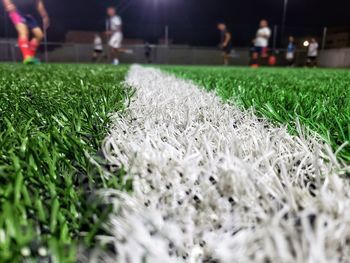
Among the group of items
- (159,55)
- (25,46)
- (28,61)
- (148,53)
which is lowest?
(159,55)

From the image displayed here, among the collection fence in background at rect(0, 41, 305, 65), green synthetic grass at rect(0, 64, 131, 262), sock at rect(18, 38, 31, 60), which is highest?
green synthetic grass at rect(0, 64, 131, 262)

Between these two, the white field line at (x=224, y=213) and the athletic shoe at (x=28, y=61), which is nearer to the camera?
the white field line at (x=224, y=213)

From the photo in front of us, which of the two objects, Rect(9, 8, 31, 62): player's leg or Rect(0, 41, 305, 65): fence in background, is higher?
Rect(9, 8, 31, 62): player's leg

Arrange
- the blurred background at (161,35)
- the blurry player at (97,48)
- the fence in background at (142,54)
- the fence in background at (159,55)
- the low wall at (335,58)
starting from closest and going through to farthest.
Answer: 1. the blurry player at (97,48)
2. the fence in background at (159,55)
3. the low wall at (335,58)
4. the fence in background at (142,54)
5. the blurred background at (161,35)

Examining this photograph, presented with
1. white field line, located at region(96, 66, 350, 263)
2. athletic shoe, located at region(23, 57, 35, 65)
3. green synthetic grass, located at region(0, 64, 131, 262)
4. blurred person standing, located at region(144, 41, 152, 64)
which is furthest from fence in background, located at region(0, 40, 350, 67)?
white field line, located at region(96, 66, 350, 263)

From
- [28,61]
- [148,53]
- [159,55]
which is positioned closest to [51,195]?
[28,61]

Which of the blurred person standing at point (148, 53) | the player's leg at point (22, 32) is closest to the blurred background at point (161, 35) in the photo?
the blurred person standing at point (148, 53)

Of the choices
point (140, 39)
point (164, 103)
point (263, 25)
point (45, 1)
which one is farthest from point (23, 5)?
point (164, 103)

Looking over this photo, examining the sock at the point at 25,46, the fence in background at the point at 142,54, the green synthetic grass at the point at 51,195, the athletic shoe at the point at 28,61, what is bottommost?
the fence in background at the point at 142,54

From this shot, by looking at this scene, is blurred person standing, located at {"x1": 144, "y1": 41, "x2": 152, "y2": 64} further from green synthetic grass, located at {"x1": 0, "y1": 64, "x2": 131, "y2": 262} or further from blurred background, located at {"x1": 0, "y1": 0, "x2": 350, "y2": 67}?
green synthetic grass, located at {"x1": 0, "y1": 64, "x2": 131, "y2": 262}

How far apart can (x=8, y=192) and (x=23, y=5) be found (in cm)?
3167

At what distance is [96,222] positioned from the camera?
591 mm

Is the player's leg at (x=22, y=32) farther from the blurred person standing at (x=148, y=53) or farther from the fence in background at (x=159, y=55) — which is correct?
the blurred person standing at (x=148, y=53)

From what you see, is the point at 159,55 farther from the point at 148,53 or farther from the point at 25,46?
the point at 25,46
